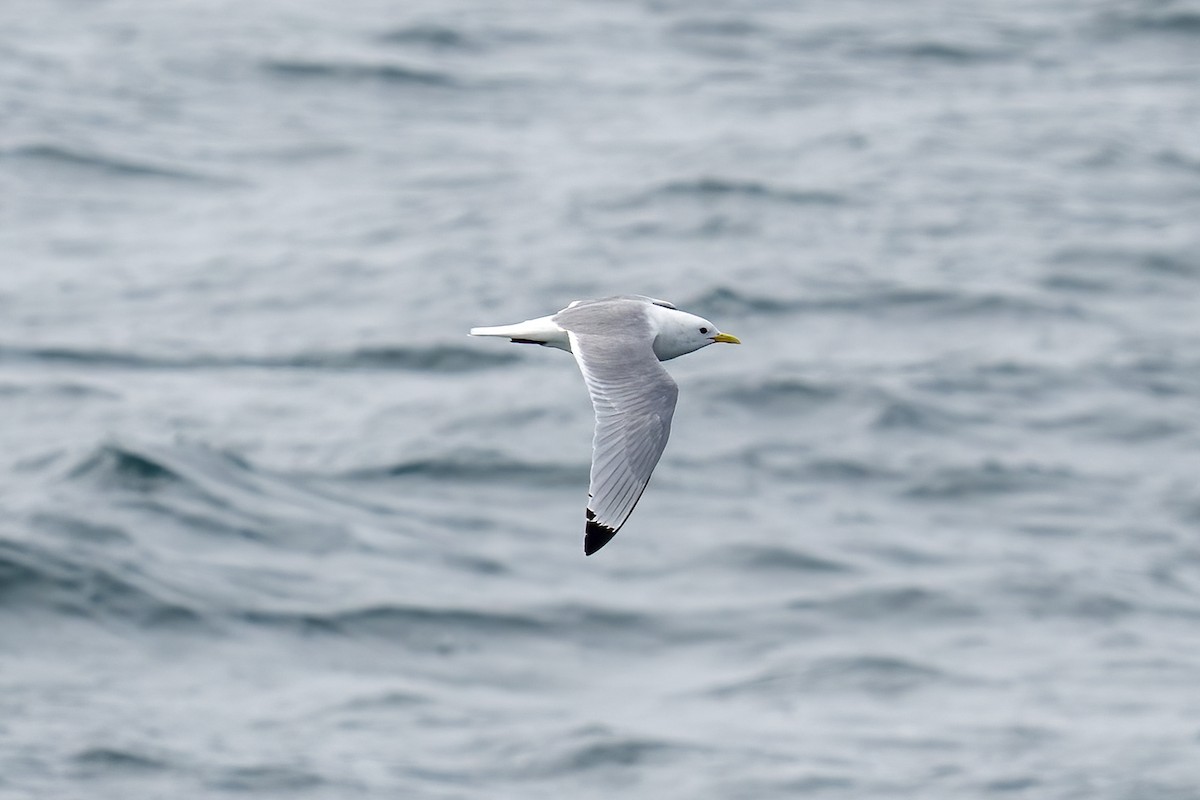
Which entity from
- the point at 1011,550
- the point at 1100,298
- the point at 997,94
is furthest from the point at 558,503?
the point at 997,94

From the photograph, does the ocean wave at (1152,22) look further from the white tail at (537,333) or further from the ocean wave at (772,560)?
the white tail at (537,333)

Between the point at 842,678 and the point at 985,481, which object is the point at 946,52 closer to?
the point at 985,481

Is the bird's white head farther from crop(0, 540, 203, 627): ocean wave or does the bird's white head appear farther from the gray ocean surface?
crop(0, 540, 203, 627): ocean wave

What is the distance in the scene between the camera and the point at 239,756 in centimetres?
1914

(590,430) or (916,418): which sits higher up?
(916,418)

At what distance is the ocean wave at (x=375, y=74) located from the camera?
36.2 m

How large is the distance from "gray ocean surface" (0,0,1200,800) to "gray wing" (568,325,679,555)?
35.3ft

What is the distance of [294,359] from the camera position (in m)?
25.7

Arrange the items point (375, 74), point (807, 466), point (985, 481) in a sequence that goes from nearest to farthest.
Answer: point (985, 481) < point (807, 466) < point (375, 74)

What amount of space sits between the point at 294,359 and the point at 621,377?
17312 mm

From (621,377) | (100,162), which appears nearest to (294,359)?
(100,162)

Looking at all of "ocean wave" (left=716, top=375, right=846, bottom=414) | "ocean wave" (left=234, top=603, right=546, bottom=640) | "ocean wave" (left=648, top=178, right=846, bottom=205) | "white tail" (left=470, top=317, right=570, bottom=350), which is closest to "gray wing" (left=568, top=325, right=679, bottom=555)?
"white tail" (left=470, top=317, right=570, bottom=350)

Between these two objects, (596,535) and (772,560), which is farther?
(772,560)

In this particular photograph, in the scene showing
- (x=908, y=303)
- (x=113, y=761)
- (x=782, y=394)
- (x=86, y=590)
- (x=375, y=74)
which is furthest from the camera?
(x=375, y=74)
